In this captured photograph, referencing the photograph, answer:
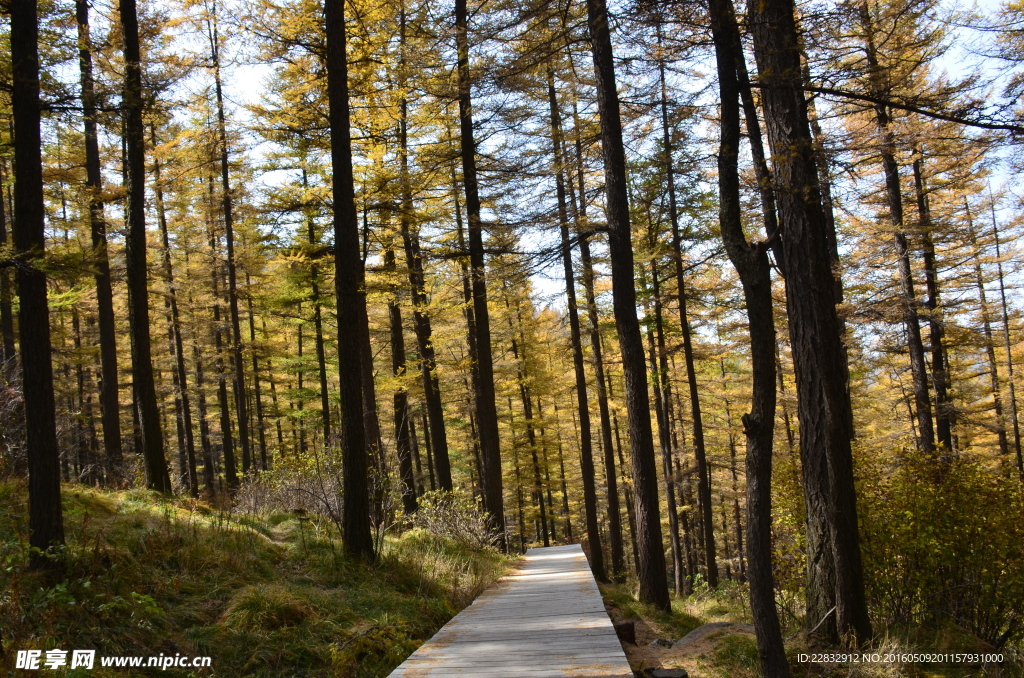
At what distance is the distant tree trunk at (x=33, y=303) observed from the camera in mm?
5176

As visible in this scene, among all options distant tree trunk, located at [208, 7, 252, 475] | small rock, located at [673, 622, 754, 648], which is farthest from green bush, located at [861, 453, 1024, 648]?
distant tree trunk, located at [208, 7, 252, 475]

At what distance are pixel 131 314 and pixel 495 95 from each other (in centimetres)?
735

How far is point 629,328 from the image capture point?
29.7 feet

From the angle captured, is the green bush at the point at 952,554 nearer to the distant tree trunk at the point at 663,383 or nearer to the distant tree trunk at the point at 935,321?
the distant tree trunk at the point at 935,321

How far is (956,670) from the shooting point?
549 centimetres

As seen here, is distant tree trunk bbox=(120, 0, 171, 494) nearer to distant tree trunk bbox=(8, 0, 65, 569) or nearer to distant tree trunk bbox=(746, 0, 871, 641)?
distant tree trunk bbox=(8, 0, 65, 569)

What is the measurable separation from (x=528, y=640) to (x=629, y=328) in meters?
5.03

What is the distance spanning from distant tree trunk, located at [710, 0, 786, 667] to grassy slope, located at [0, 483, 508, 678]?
308 cm

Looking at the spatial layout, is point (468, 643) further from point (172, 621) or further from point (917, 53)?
point (917, 53)

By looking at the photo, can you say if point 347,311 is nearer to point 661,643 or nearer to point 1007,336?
point 661,643

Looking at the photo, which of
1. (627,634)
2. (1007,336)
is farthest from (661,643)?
(1007,336)

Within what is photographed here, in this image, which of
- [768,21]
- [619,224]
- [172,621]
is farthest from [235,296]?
[768,21]

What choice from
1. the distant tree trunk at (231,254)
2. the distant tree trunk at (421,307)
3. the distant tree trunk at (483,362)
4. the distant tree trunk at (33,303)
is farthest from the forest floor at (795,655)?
the distant tree trunk at (231,254)

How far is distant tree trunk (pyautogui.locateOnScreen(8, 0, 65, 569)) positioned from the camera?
204 inches
